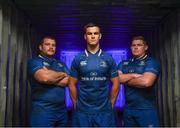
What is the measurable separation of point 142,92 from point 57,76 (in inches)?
69.6

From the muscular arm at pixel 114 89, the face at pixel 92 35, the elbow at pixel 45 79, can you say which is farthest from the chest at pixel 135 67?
the elbow at pixel 45 79

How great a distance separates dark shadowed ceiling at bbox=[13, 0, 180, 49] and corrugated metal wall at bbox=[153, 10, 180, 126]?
0.29 meters

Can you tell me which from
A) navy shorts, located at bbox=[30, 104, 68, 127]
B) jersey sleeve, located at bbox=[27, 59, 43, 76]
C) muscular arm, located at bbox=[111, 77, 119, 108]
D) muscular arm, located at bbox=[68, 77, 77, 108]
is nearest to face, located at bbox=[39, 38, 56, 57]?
jersey sleeve, located at bbox=[27, 59, 43, 76]

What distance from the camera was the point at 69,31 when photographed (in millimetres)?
10281

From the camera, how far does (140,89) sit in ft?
23.8

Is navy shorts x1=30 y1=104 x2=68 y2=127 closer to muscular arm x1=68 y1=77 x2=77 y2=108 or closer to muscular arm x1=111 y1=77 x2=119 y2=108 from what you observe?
muscular arm x1=68 y1=77 x2=77 y2=108

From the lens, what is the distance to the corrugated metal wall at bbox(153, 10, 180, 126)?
26.0ft

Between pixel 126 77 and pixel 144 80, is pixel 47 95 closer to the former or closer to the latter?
pixel 126 77

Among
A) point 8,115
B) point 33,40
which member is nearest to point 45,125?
point 8,115

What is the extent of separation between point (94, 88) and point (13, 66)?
204 centimetres

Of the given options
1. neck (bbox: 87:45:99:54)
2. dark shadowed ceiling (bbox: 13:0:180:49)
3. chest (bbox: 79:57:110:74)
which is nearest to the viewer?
chest (bbox: 79:57:110:74)

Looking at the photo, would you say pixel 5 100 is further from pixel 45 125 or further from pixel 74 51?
pixel 74 51

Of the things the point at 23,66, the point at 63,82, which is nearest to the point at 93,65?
the point at 63,82

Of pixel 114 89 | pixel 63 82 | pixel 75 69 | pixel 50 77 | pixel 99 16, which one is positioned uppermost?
pixel 99 16
